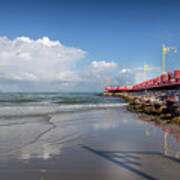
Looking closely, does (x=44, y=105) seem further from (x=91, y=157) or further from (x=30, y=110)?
(x=91, y=157)

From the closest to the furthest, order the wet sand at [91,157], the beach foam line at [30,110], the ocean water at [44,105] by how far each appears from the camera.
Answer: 1. the wet sand at [91,157]
2. the beach foam line at [30,110]
3. the ocean water at [44,105]

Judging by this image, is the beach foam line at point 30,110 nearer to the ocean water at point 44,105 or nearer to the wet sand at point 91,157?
the ocean water at point 44,105

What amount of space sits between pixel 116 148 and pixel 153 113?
8.19 m

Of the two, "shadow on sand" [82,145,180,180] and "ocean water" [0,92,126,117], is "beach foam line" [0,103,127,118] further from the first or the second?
"shadow on sand" [82,145,180,180]

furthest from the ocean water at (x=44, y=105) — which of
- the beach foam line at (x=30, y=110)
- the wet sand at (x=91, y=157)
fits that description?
the wet sand at (x=91, y=157)

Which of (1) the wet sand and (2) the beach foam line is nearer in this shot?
(1) the wet sand

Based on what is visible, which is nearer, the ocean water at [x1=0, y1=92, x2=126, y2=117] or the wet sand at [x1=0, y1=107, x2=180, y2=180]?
the wet sand at [x1=0, y1=107, x2=180, y2=180]

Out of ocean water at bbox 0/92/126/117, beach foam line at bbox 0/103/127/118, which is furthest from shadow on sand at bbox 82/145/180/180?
ocean water at bbox 0/92/126/117

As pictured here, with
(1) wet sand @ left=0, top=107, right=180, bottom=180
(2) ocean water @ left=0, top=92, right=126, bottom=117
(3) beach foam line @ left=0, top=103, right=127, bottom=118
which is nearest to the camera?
(1) wet sand @ left=0, top=107, right=180, bottom=180

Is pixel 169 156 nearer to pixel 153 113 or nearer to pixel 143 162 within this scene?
pixel 143 162

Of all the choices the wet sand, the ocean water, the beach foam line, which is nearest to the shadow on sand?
the wet sand

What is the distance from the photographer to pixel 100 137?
666cm

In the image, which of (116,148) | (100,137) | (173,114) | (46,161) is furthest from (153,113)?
(46,161)

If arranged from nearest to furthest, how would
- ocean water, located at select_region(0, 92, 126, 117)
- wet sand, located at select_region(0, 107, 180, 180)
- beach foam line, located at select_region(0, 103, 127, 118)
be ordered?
wet sand, located at select_region(0, 107, 180, 180), beach foam line, located at select_region(0, 103, 127, 118), ocean water, located at select_region(0, 92, 126, 117)
